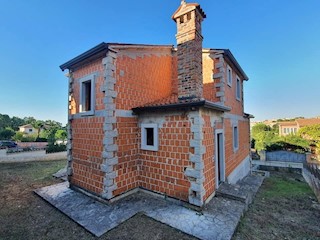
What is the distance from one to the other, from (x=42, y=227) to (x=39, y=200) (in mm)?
2321

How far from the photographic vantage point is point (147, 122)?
22.9 ft

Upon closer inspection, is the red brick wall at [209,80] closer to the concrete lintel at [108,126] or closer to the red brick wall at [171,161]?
the red brick wall at [171,161]

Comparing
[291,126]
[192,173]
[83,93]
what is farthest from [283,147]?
[291,126]

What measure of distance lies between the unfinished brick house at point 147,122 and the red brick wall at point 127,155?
0.04 meters

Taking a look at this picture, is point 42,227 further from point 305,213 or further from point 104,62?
point 305,213

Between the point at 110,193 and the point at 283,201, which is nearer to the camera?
the point at 110,193

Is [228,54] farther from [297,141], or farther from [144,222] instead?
[297,141]

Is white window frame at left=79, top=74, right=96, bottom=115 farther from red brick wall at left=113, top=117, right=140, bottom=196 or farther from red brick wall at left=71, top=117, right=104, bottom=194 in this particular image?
red brick wall at left=113, top=117, right=140, bottom=196

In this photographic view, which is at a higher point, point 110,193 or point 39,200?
point 110,193

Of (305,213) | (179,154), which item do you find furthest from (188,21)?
(305,213)

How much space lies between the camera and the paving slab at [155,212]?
4594 mm

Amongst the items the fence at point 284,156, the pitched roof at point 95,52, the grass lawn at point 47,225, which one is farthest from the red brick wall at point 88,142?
the fence at point 284,156

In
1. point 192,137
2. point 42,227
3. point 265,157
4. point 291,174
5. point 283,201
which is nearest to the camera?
point 42,227

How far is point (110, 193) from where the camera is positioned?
20.0 ft
